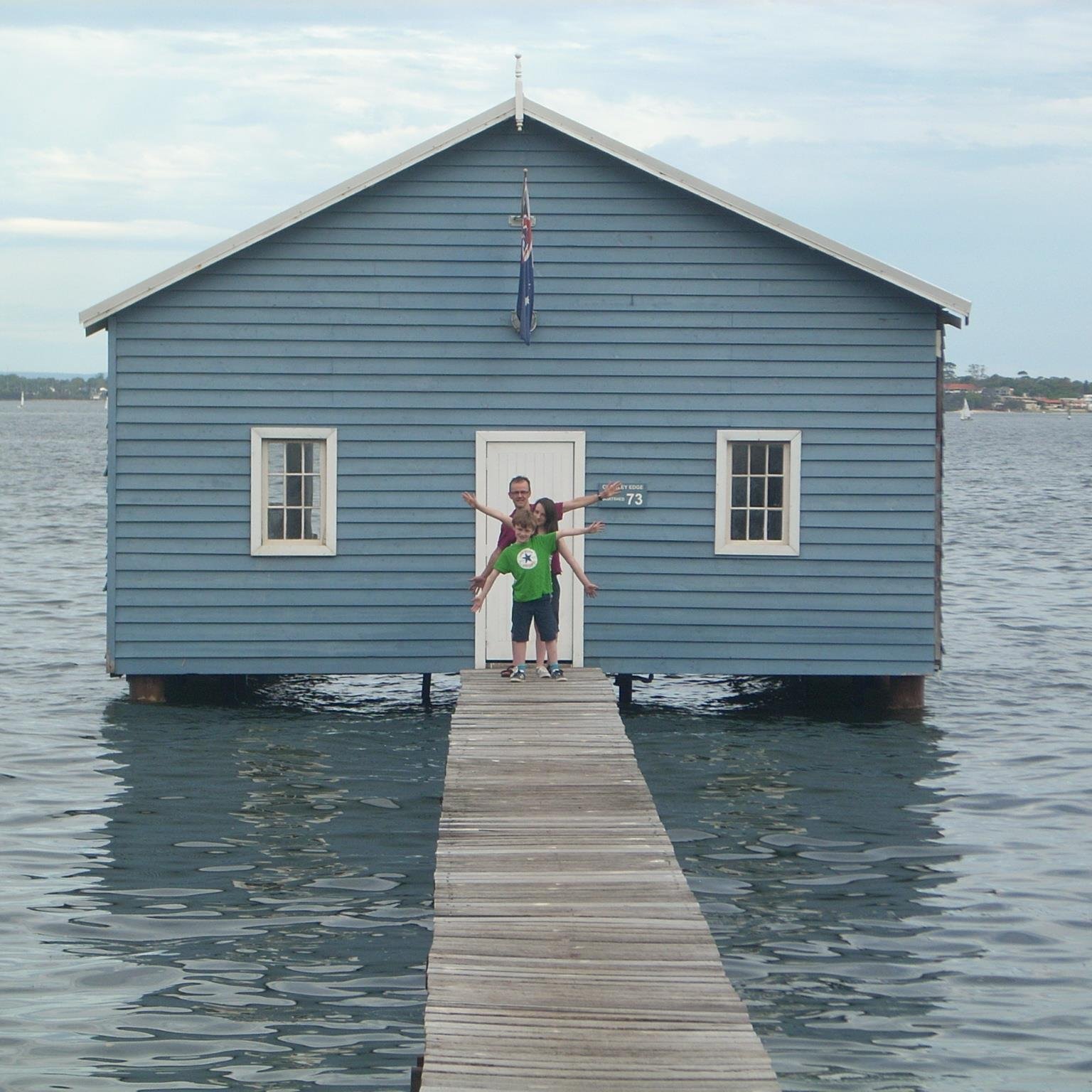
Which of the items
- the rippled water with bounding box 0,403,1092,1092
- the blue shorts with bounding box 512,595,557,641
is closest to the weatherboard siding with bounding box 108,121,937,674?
the rippled water with bounding box 0,403,1092,1092

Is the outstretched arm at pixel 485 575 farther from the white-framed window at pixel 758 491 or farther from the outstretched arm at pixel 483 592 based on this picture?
the white-framed window at pixel 758 491

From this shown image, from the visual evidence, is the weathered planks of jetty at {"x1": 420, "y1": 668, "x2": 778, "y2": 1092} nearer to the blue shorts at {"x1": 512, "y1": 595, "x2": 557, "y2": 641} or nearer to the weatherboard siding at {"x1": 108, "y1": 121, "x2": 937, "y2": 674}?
the blue shorts at {"x1": 512, "y1": 595, "x2": 557, "y2": 641}

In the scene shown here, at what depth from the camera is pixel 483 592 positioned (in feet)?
51.0

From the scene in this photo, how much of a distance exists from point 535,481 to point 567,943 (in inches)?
365

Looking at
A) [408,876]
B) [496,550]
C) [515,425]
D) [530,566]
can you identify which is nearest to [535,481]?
[515,425]

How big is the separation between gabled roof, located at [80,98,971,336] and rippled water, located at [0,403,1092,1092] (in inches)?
177

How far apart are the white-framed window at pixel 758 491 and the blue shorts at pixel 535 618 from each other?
3.10m

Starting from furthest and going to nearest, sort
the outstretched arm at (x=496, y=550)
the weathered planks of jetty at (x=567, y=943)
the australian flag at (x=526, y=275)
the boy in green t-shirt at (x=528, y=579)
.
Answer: the australian flag at (x=526, y=275), the outstretched arm at (x=496, y=550), the boy in green t-shirt at (x=528, y=579), the weathered planks of jetty at (x=567, y=943)

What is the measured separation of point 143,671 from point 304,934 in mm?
7092

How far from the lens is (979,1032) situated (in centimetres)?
962

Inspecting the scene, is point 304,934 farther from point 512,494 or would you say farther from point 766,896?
point 512,494

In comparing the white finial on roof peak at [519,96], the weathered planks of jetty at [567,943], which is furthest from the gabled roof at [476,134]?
the weathered planks of jetty at [567,943]

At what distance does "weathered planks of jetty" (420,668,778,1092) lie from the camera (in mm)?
7117

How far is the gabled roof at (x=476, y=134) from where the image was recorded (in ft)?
55.7
